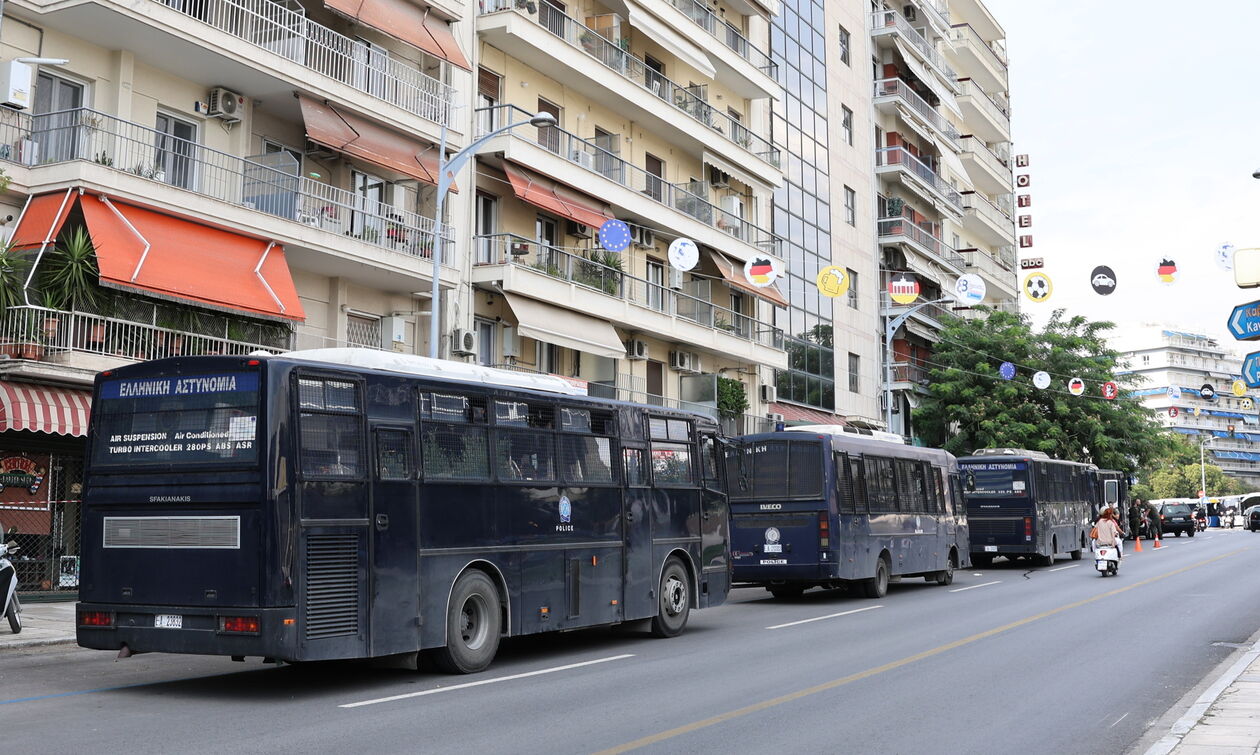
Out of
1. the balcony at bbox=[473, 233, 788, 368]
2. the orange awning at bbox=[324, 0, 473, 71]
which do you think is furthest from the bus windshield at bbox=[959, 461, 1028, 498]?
the orange awning at bbox=[324, 0, 473, 71]

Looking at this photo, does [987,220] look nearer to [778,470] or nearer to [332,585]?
[778,470]

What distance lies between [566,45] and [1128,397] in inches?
1474

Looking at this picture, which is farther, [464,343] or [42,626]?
[464,343]

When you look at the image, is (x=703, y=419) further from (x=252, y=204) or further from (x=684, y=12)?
(x=684, y=12)

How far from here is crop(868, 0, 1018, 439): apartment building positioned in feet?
189

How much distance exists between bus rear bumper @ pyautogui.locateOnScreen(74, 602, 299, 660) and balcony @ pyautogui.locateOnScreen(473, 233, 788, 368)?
62.5ft

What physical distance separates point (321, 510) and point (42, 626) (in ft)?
26.5

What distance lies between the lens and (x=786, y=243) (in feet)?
156

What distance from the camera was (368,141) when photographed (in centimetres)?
2641

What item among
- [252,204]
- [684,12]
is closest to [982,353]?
[684,12]

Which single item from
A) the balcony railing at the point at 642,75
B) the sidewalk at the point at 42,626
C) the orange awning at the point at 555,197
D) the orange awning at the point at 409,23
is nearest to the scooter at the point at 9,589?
the sidewalk at the point at 42,626

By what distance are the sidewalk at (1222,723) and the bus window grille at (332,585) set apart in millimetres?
6952

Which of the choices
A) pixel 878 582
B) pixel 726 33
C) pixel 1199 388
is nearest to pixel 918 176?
pixel 726 33

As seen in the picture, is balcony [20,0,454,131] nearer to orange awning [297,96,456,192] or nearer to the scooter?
orange awning [297,96,456,192]
